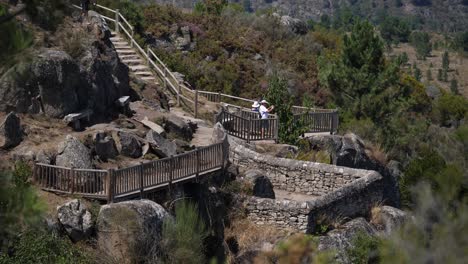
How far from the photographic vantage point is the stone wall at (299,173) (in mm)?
21188

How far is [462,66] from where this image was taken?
4343 inches

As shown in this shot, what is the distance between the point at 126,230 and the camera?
49.6ft

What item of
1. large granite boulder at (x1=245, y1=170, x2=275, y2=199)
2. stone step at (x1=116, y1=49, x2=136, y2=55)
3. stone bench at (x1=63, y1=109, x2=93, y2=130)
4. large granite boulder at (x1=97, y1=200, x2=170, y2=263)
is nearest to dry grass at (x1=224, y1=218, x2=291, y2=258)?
large granite boulder at (x1=245, y1=170, x2=275, y2=199)

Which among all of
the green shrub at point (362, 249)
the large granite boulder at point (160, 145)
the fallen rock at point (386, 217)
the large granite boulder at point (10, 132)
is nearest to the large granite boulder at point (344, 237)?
the green shrub at point (362, 249)

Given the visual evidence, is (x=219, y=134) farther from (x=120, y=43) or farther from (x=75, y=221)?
(x=120, y=43)

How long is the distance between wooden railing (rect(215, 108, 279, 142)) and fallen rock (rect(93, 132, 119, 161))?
559cm

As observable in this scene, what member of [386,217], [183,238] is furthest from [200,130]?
[183,238]

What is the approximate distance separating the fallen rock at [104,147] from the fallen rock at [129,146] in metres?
0.30

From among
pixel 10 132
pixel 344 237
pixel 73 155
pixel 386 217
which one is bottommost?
pixel 386 217

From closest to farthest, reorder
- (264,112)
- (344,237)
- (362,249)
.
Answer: (362,249)
(344,237)
(264,112)

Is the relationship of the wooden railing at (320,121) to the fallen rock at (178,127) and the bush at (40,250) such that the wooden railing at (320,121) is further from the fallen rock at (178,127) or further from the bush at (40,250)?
the bush at (40,250)

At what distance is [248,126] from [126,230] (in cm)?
1018

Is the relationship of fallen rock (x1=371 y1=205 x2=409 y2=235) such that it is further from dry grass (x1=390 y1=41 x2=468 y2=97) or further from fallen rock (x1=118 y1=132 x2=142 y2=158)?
dry grass (x1=390 y1=41 x2=468 y2=97)

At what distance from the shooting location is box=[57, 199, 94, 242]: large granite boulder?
599 inches
